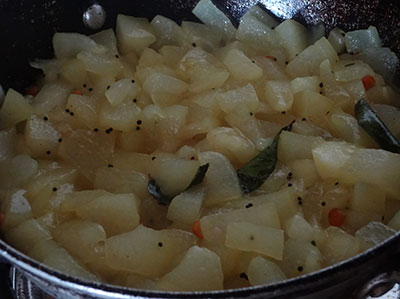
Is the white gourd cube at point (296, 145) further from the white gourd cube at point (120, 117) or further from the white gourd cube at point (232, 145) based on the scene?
the white gourd cube at point (120, 117)

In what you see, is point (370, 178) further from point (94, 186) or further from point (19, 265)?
point (19, 265)

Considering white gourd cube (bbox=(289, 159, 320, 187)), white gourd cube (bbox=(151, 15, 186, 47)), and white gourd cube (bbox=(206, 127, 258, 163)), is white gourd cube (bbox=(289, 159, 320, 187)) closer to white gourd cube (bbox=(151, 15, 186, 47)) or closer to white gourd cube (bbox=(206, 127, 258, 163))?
white gourd cube (bbox=(206, 127, 258, 163))

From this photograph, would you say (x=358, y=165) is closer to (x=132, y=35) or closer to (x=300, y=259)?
(x=300, y=259)

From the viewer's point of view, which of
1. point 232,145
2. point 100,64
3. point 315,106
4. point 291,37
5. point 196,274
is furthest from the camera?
point 291,37

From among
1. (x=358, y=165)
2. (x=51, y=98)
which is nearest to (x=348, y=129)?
(x=358, y=165)

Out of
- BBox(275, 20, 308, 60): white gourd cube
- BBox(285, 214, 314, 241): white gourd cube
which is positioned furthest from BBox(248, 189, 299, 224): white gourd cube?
BBox(275, 20, 308, 60): white gourd cube

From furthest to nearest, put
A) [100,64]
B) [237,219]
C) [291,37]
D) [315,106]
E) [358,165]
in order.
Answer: [291,37], [100,64], [315,106], [358,165], [237,219]
